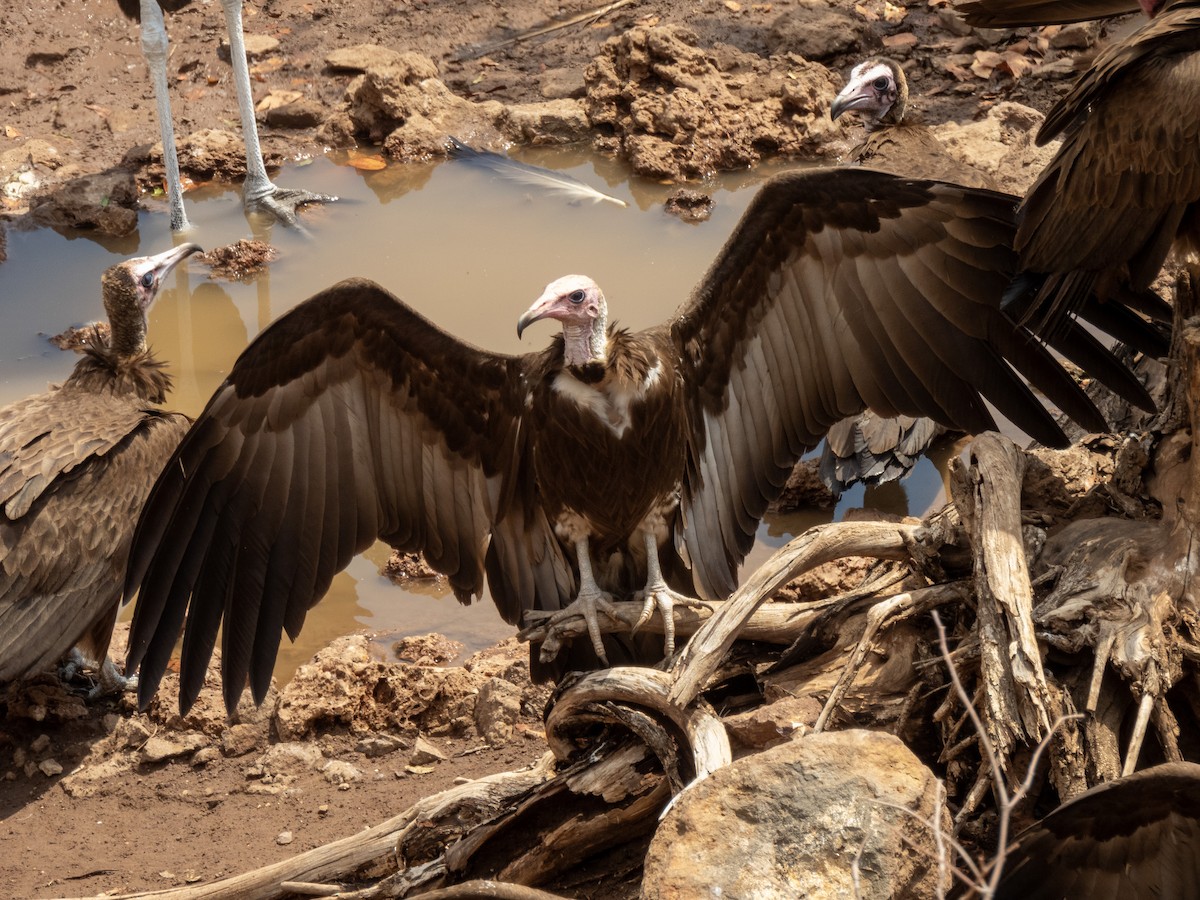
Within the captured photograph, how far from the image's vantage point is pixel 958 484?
3807 millimetres

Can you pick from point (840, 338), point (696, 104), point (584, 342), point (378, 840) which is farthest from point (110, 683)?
point (696, 104)

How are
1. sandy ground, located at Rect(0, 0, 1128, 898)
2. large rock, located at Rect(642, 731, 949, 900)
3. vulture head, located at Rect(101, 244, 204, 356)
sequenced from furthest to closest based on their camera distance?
sandy ground, located at Rect(0, 0, 1128, 898) < vulture head, located at Rect(101, 244, 204, 356) < large rock, located at Rect(642, 731, 949, 900)

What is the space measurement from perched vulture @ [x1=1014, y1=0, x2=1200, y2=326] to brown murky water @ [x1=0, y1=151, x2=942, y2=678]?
2.52 m

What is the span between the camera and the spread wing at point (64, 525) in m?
4.91

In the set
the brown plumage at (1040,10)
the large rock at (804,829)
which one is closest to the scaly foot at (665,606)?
the large rock at (804,829)

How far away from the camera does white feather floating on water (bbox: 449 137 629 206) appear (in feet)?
27.5

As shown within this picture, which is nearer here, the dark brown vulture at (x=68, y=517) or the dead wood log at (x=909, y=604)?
the dead wood log at (x=909, y=604)

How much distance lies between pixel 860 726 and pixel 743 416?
1.13m

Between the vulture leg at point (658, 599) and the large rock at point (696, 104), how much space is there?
14.5ft

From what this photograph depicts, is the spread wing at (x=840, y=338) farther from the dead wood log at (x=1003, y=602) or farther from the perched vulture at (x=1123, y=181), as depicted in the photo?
the dead wood log at (x=1003, y=602)

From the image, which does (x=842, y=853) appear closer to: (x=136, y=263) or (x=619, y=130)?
(x=136, y=263)

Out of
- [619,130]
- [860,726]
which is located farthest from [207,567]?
[619,130]

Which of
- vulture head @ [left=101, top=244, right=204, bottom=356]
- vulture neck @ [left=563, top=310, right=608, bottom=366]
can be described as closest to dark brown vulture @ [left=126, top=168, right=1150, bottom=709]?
vulture neck @ [left=563, top=310, right=608, bottom=366]

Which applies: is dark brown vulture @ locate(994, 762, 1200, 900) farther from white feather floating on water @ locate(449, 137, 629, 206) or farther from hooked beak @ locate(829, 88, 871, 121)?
white feather floating on water @ locate(449, 137, 629, 206)
